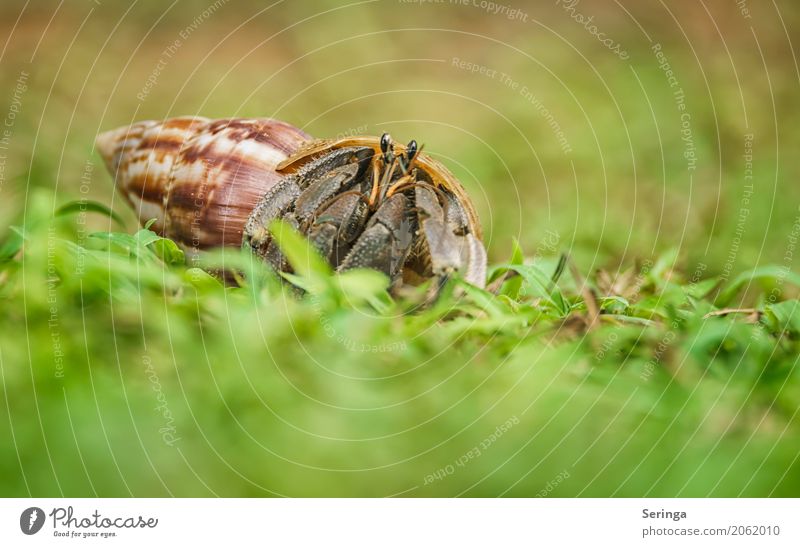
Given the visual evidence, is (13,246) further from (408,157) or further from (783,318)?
(783,318)

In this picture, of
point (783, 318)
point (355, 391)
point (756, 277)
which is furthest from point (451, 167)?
point (355, 391)

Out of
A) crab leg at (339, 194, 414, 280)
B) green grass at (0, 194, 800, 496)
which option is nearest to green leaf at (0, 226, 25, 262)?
green grass at (0, 194, 800, 496)

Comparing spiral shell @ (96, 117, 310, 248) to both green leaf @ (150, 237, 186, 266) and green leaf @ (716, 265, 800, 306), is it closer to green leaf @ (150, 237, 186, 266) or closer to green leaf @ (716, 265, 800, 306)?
green leaf @ (150, 237, 186, 266)

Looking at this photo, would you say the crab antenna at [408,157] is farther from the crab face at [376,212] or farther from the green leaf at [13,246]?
the green leaf at [13,246]

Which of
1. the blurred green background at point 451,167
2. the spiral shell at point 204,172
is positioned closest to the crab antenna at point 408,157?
the spiral shell at point 204,172
